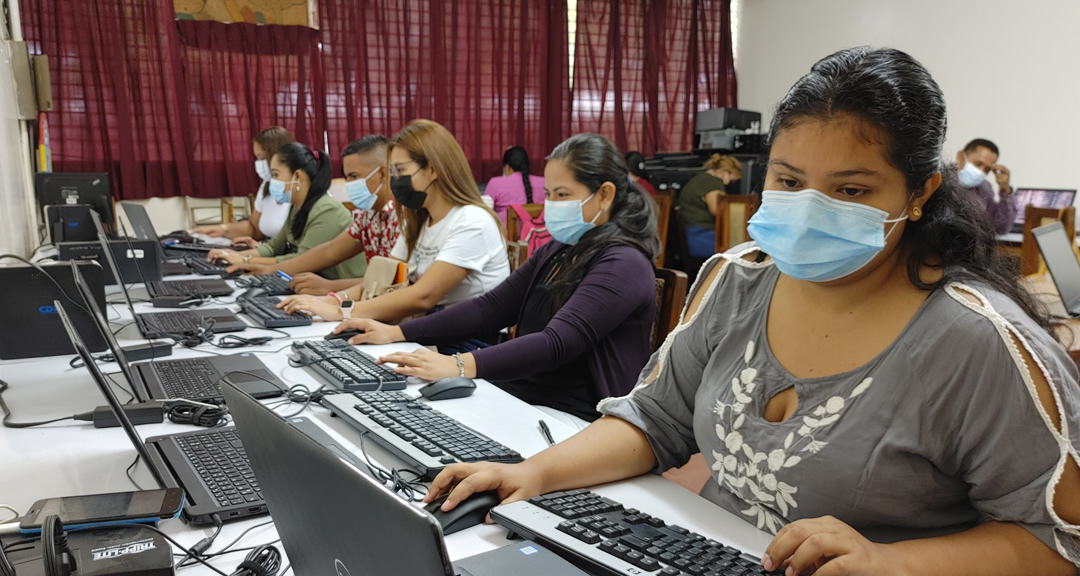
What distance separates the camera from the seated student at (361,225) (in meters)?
3.22

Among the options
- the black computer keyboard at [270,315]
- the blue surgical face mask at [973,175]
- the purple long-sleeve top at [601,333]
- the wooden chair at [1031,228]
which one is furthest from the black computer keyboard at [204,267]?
the blue surgical face mask at [973,175]

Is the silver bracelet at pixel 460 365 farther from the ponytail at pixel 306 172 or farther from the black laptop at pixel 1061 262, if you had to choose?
the ponytail at pixel 306 172

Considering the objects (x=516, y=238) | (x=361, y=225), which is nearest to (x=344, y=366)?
(x=361, y=225)

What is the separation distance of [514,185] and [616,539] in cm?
466

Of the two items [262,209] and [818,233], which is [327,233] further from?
[818,233]

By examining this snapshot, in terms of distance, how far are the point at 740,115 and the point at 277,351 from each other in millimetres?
5039

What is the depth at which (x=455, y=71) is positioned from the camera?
5.97 m

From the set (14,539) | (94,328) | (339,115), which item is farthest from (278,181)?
(14,539)

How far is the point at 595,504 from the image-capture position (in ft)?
3.27

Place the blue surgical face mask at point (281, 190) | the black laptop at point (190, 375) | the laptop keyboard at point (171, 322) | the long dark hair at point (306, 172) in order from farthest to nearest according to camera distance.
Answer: the blue surgical face mask at point (281, 190) → the long dark hair at point (306, 172) → the laptop keyboard at point (171, 322) → the black laptop at point (190, 375)

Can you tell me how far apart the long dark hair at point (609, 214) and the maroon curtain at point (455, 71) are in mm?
4005

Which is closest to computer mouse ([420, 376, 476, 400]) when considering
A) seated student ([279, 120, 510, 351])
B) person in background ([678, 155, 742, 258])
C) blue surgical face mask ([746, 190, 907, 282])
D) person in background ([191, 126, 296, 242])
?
blue surgical face mask ([746, 190, 907, 282])

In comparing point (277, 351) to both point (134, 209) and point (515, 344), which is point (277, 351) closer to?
point (515, 344)

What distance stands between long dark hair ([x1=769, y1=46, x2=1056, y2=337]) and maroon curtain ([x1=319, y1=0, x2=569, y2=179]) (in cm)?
509
